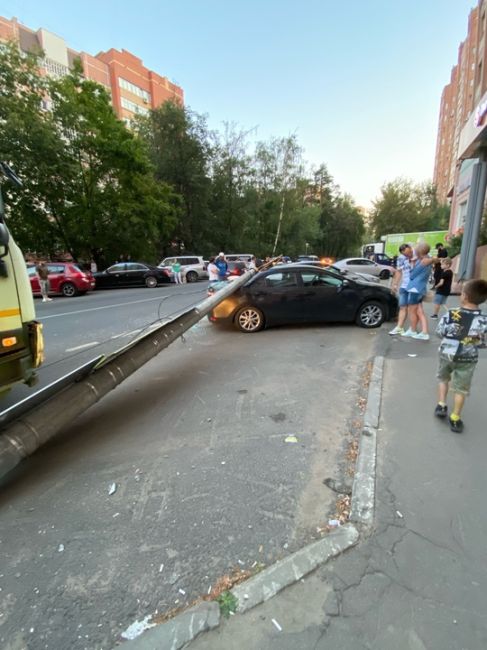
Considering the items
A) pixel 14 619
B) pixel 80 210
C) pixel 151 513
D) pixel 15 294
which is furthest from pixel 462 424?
pixel 80 210

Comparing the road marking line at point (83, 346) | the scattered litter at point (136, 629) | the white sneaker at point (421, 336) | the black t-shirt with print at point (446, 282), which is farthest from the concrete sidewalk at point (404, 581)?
the road marking line at point (83, 346)

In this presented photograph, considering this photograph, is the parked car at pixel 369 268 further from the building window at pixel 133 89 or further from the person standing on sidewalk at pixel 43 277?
the building window at pixel 133 89

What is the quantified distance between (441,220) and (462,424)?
5013 centimetres

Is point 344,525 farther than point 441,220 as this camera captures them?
No

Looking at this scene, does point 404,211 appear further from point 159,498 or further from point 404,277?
point 159,498

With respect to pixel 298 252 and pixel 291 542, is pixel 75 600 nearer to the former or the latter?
pixel 291 542

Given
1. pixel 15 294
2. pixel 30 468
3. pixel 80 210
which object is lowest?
pixel 30 468

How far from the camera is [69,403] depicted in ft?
9.48

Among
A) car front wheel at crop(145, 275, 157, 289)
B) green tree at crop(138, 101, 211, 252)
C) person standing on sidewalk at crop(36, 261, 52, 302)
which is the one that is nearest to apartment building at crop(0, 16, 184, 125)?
green tree at crop(138, 101, 211, 252)

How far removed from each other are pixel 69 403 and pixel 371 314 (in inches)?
264

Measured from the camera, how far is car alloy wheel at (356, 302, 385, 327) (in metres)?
7.67

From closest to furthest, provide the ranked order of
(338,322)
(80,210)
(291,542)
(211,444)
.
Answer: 1. (291,542)
2. (211,444)
3. (338,322)
4. (80,210)

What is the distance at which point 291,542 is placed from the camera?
212cm

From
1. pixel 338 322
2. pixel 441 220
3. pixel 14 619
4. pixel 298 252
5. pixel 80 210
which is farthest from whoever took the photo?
pixel 298 252
